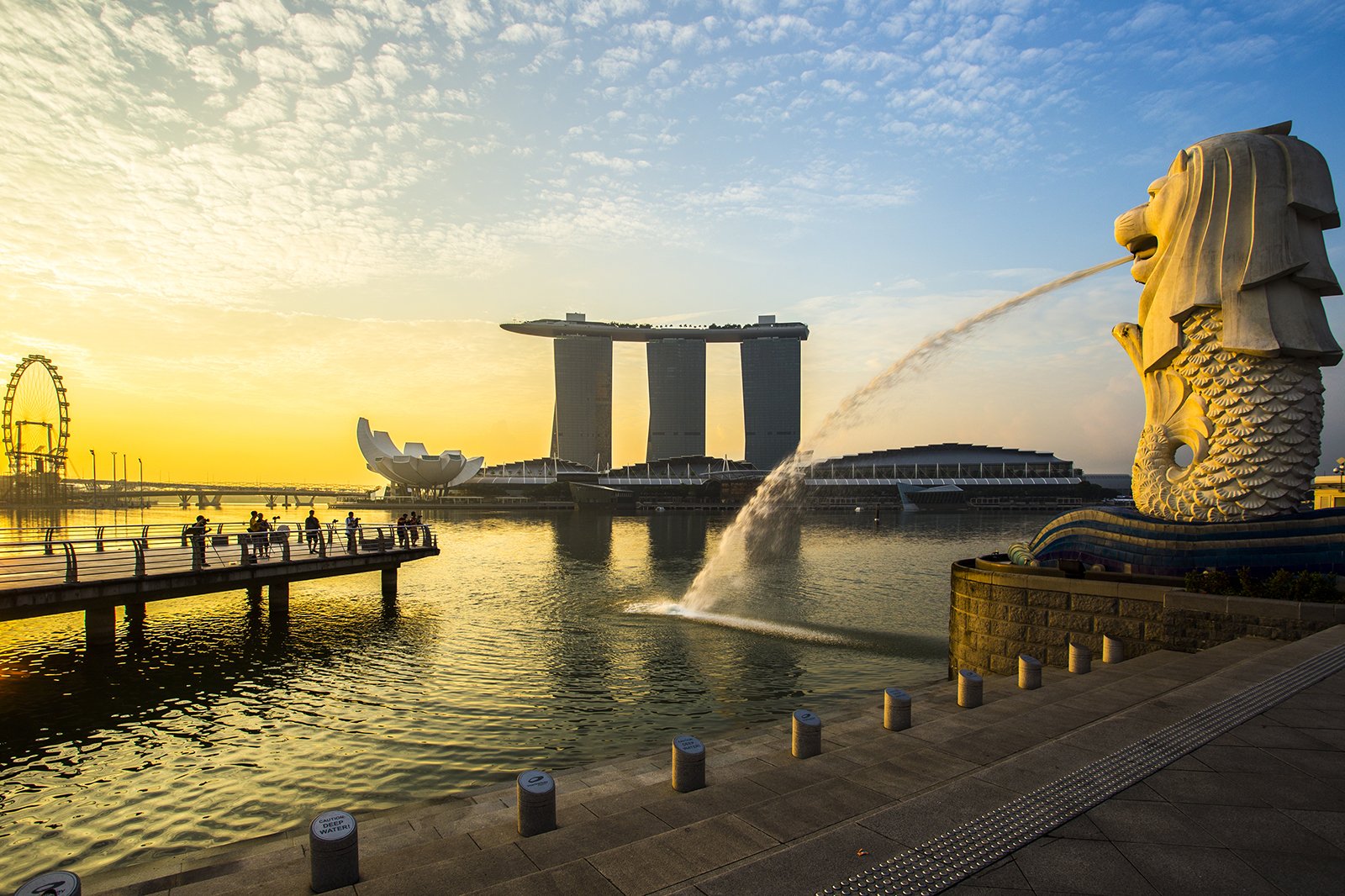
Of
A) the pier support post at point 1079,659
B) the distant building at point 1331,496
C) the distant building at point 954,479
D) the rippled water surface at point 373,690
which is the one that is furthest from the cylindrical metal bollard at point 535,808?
the distant building at point 954,479

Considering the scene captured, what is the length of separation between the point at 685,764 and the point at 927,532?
7169 cm

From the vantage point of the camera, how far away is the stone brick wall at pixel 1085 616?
532 inches

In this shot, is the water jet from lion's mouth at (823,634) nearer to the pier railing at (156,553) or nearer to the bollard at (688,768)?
the pier railing at (156,553)

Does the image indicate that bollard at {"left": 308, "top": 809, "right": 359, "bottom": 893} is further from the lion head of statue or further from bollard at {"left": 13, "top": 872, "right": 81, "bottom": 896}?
the lion head of statue

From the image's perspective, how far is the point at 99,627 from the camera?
21188 mm

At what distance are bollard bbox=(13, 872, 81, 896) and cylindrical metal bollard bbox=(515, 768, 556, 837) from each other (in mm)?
3523

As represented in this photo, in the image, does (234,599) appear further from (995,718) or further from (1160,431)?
(1160,431)

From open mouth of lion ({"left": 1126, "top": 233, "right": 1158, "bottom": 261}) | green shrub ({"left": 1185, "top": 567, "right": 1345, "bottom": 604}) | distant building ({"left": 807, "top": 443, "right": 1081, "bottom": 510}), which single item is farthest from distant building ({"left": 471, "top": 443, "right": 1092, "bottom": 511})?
green shrub ({"left": 1185, "top": 567, "right": 1345, "bottom": 604})

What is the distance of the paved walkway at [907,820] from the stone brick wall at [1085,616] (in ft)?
11.4

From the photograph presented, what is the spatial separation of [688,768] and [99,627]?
2081 cm

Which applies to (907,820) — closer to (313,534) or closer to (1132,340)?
(1132,340)

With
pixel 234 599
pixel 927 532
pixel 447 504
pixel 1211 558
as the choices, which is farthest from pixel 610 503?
pixel 1211 558

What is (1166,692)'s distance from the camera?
10320 millimetres

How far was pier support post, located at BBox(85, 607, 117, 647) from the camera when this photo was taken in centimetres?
2106
